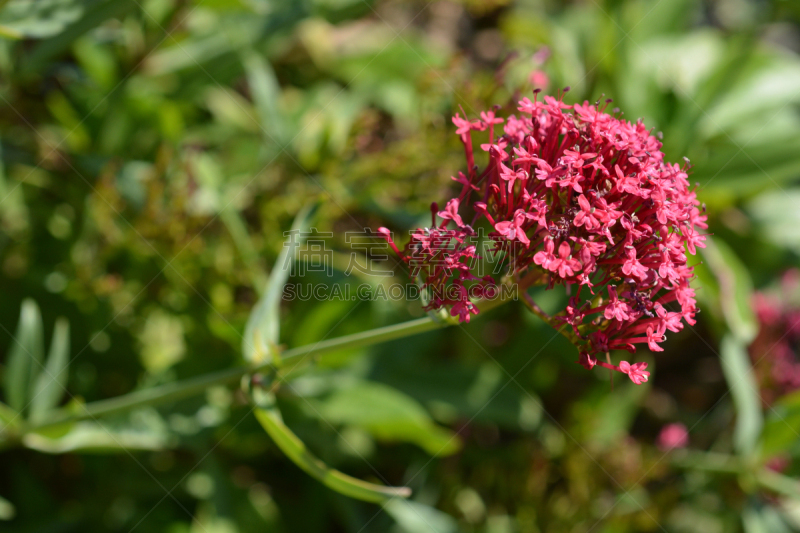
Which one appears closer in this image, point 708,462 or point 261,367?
point 261,367

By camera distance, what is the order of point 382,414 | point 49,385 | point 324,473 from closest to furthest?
point 324,473, point 49,385, point 382,414

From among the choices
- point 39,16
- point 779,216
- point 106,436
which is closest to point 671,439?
point 779,216

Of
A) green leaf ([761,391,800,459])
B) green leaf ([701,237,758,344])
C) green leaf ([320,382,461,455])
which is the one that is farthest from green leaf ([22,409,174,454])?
green leaf ([761,391,800,459])

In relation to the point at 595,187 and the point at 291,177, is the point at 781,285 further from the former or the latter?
the point at 291,177

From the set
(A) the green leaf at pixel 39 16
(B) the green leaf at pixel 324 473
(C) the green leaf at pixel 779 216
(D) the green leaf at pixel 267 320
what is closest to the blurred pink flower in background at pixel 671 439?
(C) the green leaf at pixel 779 216

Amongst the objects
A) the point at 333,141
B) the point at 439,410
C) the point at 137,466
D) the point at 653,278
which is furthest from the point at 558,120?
the point at 137,466

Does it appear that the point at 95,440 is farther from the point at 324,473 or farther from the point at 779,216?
the point at 779,216

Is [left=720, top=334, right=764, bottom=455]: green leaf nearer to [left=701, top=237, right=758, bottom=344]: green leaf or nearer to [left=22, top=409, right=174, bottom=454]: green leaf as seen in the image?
[left=701, top=237, right=758, bottom=344]: green leaf
